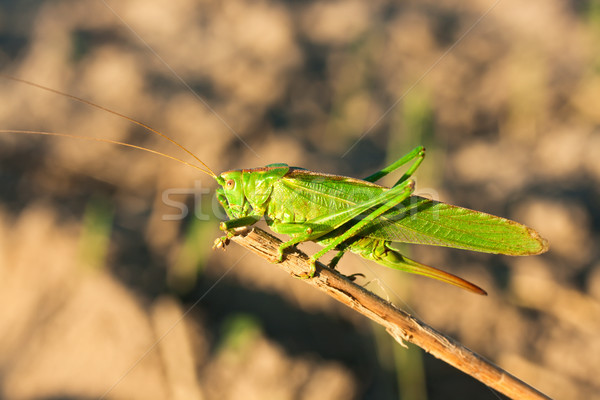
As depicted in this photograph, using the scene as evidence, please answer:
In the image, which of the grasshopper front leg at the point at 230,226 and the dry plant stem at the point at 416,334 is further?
the grasshopper front leg at the point at 230,226

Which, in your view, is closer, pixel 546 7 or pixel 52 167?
pixel 52 167

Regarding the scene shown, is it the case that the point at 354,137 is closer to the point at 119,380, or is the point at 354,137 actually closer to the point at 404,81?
the point at 404,81

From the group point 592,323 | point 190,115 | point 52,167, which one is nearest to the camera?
point 592,323

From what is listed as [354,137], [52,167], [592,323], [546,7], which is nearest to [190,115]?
[52,167]

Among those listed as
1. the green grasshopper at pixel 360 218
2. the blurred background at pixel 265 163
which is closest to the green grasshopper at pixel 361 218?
the green grasshopper at pixel 360 218

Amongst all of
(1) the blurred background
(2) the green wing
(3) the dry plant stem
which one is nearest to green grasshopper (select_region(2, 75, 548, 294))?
(2) the green wing

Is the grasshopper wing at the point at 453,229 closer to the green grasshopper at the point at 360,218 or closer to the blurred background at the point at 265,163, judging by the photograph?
the green grasshopper at the point at 360,218

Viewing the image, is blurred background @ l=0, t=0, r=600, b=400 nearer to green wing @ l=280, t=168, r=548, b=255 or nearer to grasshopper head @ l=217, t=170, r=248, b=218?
grasshopper head @ l=217, t=170, r=248, b=218
